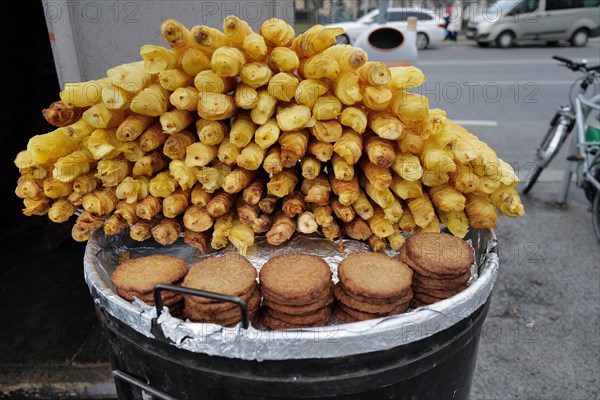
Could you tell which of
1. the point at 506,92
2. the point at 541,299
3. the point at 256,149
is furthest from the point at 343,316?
the point at 506,92

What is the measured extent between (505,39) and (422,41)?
2.93 meters

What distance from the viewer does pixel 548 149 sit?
520 cm

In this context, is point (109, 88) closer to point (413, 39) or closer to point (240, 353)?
point (240, 353)

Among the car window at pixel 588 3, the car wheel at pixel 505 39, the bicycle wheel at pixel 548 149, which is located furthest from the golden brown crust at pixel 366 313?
the car wheel at pixel 505 39

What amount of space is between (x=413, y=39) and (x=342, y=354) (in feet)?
11.3

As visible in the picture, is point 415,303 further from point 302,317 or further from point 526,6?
point 526,6

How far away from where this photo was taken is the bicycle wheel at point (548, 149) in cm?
516

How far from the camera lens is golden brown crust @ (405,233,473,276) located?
158 cm

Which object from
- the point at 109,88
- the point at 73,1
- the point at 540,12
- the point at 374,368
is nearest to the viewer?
the point at 374,368

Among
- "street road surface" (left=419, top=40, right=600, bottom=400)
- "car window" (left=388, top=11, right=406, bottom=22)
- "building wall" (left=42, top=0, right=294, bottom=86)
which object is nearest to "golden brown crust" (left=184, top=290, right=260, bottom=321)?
"building wall" (left=42, top=0, right=294, bottom=86)

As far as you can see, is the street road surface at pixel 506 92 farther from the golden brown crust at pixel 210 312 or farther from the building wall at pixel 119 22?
the golden brown crust at pixel 210 312

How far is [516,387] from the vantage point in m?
2.99

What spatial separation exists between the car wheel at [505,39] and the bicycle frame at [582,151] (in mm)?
13611

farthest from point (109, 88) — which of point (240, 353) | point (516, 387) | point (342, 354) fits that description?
point (516, 387)
